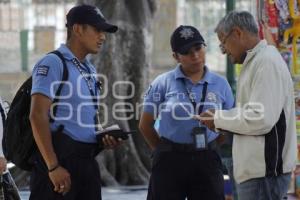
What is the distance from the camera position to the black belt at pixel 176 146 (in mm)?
5488

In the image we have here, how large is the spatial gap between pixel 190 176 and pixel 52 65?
55.9 inches

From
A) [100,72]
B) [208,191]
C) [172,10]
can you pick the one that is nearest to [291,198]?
[208,191]

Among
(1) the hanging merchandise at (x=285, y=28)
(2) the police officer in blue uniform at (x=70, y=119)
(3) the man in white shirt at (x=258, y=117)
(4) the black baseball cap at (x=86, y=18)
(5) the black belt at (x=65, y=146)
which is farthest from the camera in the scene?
(1) the hanging merchandise at (x=285, y=28)

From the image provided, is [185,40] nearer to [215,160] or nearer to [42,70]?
[215,160]

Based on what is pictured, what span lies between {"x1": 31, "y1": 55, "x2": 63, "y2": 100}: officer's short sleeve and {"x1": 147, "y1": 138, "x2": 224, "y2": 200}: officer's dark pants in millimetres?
1222

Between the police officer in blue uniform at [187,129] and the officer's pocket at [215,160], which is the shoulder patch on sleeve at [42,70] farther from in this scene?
the officer's pocket at [215,160]

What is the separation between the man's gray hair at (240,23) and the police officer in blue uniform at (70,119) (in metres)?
0.74

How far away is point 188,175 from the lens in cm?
551

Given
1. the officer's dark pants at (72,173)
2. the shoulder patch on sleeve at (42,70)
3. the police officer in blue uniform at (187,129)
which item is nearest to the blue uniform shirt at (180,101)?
the police officer in blue uniform at (187,129)

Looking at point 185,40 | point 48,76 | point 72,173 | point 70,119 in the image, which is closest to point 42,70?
point 48,76

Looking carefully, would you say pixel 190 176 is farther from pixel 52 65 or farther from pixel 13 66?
pixel 13 66

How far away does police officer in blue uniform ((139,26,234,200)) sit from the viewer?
5.50 m

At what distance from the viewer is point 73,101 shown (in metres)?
4.71

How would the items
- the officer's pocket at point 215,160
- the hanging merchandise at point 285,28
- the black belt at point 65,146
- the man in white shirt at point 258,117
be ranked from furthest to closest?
the hanging merchandise at point 285,28 < the officer's pocket at point 215,160 < the black belt at point 65,146 < the man in white shirt at point 258,117
